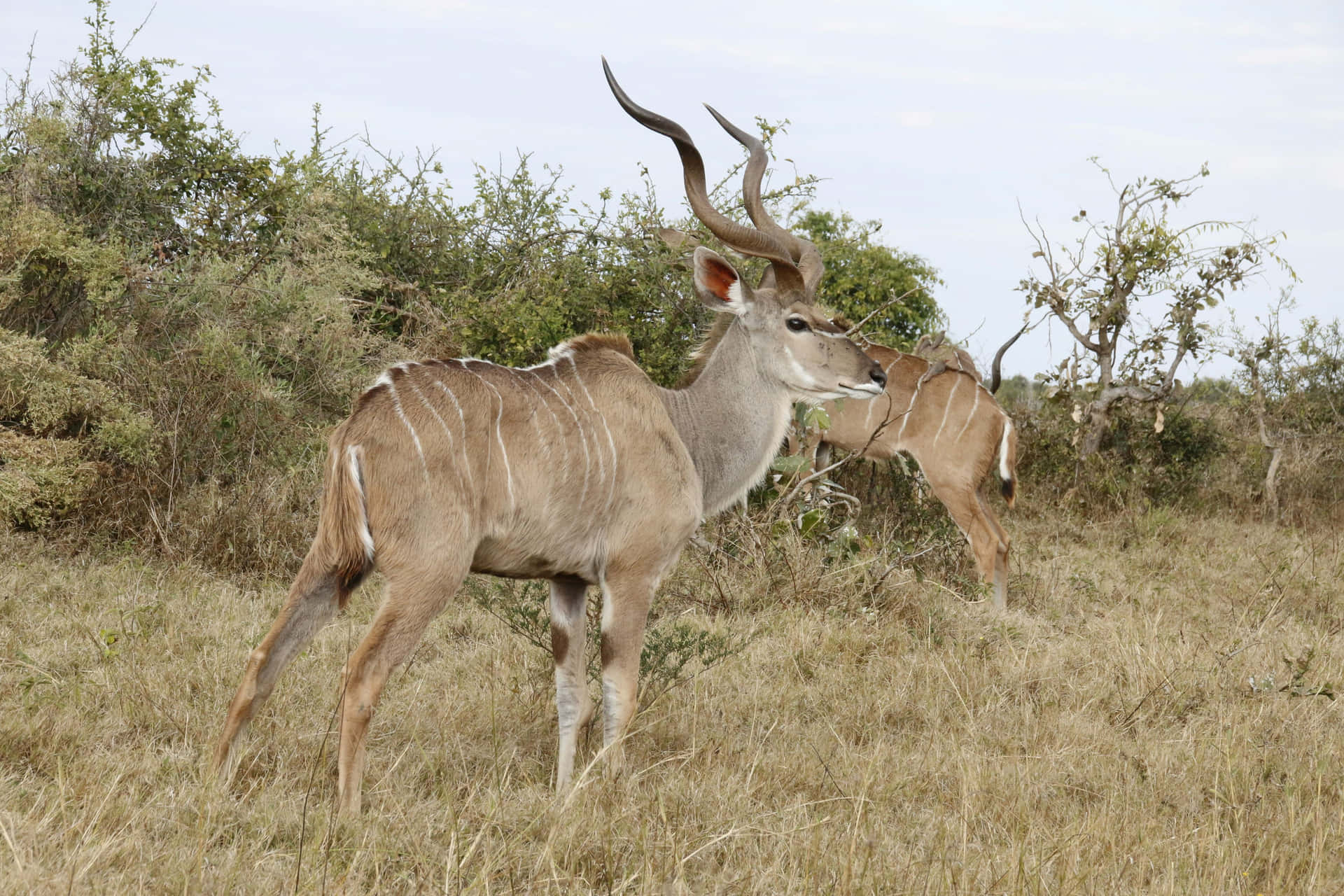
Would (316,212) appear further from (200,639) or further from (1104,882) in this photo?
(1104,882)

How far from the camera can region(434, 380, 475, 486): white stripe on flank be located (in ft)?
10.1

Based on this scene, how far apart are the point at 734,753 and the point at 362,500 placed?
1.40m

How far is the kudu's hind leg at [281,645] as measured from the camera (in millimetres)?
3049

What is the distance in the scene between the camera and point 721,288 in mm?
4062

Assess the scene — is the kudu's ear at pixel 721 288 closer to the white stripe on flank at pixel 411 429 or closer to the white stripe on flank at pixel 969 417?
the white stripe on flank at pixel 411 429

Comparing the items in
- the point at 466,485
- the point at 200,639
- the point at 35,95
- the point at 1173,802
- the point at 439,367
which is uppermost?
the point at 35,95

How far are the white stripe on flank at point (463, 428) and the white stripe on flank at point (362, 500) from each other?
10.2 inches

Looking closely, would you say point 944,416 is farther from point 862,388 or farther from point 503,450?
point 503,450

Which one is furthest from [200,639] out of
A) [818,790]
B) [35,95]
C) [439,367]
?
[35,95]

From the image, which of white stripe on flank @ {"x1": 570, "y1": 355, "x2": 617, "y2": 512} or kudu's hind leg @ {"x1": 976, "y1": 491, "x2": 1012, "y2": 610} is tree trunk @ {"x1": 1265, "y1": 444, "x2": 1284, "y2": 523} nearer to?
kudu's hind leg @ {"x1": 976, "y1": 491, "x2": 1012, "y2": 610}

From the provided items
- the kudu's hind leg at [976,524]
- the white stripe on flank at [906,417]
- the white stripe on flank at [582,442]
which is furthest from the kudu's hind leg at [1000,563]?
the white stripe on flank at [582,442]

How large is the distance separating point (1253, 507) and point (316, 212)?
7.00 metres

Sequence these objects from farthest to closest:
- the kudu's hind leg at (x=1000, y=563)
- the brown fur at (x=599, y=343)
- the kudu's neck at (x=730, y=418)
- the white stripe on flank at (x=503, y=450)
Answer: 1. the kudu's hind leg at (x=1000, y=563)
2. the kudu's neck at (x=730, y=418)
3. the brown fur at (x=599, y=343)
4. the white stripe on flank at (x=503, y=450)

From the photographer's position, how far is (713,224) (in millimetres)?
3838
